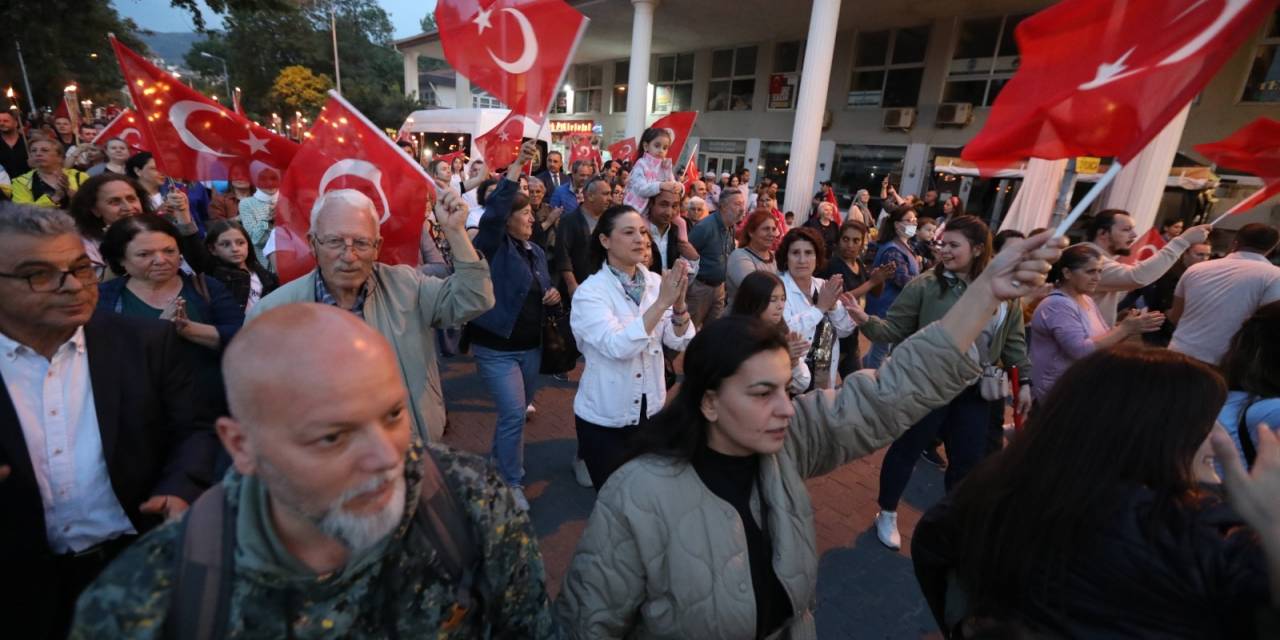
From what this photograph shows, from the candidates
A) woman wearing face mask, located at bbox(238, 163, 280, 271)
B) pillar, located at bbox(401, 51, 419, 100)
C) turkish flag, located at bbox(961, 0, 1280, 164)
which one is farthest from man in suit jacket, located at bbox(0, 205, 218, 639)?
pillar, located at bbox(401, 51, 419, 100)

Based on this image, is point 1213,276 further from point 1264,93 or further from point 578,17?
point 1264,93

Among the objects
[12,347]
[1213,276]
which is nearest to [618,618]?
[12,347]

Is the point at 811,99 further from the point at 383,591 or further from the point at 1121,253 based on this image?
the point at 383,591

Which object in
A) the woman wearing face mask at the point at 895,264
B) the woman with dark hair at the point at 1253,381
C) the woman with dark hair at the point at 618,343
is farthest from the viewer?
the woman wearing face mask at the point at 895,264

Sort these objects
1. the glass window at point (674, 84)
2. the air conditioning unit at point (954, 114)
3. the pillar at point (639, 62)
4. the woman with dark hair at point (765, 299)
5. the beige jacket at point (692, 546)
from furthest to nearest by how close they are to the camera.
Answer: the glass window at point (674, 84), the pillar at point (639, 62), the air conditioning unit at point (954, 114), the woman with dark hair at point (765, 299), the beige jacket at point (692, 546)

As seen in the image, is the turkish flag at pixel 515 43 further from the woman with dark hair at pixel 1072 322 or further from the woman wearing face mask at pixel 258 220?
the woman with dark hair at pixel 1072 322

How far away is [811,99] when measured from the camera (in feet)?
43.5

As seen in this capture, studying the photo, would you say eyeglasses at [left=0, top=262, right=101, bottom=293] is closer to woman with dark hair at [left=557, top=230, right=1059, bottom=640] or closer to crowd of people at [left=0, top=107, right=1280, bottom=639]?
crowd of people at [left=0, top=107, right=1280, bottom=639]

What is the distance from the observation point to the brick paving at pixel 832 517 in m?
3.00

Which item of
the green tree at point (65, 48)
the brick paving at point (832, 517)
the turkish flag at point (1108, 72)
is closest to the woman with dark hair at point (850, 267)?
the brick paving at point (832, 517)

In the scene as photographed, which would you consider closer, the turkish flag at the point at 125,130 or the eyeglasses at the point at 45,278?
the eyeglasses at the point at 45,278

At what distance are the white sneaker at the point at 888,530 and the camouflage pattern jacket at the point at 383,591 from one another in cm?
275

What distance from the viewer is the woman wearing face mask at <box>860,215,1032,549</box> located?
3.41m

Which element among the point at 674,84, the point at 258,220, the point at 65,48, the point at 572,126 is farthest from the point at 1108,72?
the point at 65,48
